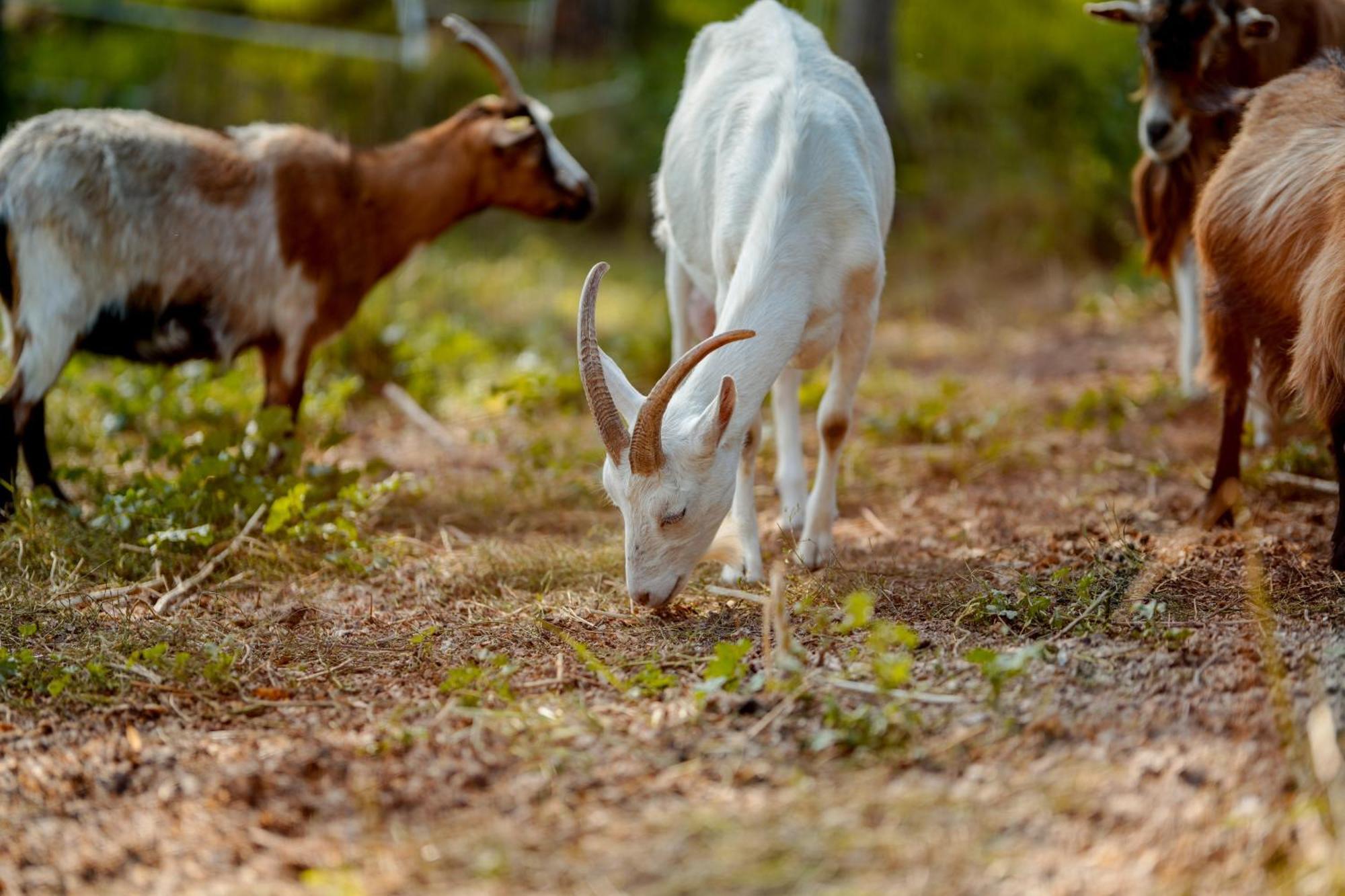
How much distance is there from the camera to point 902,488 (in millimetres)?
5656

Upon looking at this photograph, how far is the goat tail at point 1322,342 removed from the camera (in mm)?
3781

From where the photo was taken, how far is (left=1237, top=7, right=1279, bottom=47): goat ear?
5395 mm

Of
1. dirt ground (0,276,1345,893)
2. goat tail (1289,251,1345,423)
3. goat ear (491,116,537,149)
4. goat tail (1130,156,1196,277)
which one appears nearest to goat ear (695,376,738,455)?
dirt ground (0,276,1345,893)

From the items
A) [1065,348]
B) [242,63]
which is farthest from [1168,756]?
[242,63]

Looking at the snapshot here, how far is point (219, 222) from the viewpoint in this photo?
18.0 feet

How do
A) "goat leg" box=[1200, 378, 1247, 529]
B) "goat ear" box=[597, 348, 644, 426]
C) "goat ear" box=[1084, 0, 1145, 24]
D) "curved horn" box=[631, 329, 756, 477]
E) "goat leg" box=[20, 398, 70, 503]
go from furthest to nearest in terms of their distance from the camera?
"goat ear" box=[1084, 0, 1145, 24], "goat leg" box=[20, 398, 70, 503], "goat leg" box=[1200, 378, 1247, 529], "goat ear" box=[597, 348, 644, 426], "curved horn" box=[631, 329, 756, 477]

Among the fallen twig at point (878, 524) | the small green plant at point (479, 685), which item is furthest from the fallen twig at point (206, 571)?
the fallen twig at point (878, 524)

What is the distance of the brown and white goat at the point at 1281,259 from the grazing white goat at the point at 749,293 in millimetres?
1124

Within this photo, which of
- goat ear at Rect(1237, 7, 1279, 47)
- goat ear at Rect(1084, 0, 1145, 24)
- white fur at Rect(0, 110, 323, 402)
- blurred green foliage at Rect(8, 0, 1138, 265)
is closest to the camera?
white fur at Rect(0, 110, 323, 402)

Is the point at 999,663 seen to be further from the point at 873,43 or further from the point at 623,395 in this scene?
the point at 873,43

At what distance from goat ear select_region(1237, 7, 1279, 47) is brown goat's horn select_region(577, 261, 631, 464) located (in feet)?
10.4

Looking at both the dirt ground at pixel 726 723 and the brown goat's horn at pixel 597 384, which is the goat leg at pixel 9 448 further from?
the brown goat's horn at pixel 597 384

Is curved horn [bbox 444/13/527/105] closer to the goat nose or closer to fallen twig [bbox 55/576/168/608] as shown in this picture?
the goat nose

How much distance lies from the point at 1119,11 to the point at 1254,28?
1.82 ft
